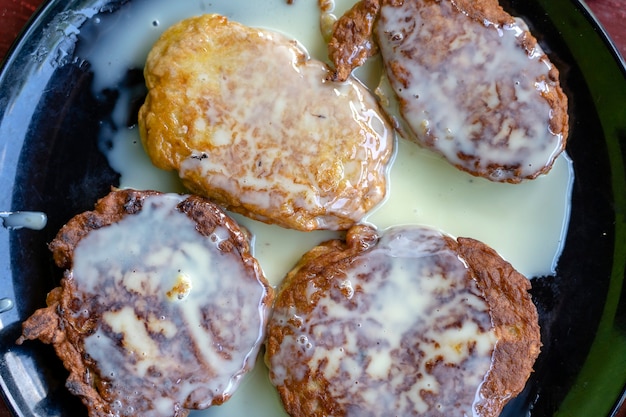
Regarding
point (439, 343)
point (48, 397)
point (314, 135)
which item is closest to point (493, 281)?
point (439, 343)

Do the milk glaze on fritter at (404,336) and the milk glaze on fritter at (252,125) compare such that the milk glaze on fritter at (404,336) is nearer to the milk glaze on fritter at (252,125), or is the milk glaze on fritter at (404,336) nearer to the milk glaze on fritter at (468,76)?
the milk glaze on fritter at (252,125)

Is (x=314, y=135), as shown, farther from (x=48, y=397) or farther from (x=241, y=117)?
(x=48, y=397)

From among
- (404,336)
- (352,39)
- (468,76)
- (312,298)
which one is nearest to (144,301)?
(312,298)

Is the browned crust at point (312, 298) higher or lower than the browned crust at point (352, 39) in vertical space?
lower

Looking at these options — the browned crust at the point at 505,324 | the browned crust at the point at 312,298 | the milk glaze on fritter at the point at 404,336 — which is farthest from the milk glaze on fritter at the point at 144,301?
the browned crust at the point at 505,324

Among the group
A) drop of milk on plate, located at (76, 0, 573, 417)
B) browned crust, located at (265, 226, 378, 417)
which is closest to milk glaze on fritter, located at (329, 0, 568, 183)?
drop of milk on plate, located at (76, 0, 573, 417)

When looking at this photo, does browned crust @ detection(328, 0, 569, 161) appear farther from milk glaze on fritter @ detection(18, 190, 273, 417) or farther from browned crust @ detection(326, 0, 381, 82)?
milk glaze on fritter @ detection(18, 190, 273, 417)

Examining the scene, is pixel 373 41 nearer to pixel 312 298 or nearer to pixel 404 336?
pixel 312 298
